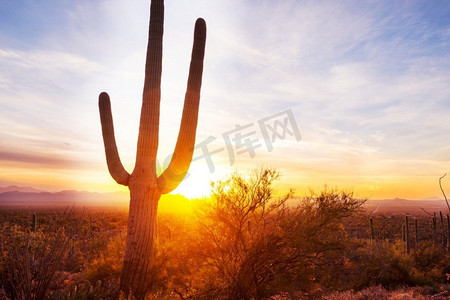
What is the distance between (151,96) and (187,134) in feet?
4.62

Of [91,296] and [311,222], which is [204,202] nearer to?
[311,222]

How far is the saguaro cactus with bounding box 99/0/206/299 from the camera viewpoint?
7582mm

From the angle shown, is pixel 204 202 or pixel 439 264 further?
pixel 439 264

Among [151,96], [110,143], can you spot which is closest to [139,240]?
[110,143]

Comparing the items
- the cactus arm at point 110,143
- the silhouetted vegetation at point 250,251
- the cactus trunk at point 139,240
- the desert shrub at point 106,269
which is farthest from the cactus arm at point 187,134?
the desert shrub at point 106,269

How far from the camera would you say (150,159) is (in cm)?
822

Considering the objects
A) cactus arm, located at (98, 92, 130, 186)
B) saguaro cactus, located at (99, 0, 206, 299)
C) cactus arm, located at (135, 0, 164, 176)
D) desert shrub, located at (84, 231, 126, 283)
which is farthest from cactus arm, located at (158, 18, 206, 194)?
desert shrub, located at (84, 231, 126, 283)

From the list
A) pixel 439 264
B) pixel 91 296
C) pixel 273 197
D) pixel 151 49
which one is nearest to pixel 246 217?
pixel 273 197

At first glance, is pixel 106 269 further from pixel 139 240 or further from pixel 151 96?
pixel 151 96

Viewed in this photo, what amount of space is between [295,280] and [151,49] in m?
6.76

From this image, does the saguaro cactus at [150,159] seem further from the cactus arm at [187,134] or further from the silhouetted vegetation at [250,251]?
the silhouetted vegetation at [250,251]

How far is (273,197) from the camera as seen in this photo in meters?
7.77

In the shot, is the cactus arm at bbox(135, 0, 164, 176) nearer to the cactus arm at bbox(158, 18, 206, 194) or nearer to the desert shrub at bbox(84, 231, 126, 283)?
the cactus arm at bbox(158, 18, 206, 194)

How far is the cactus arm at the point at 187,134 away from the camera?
812cm
